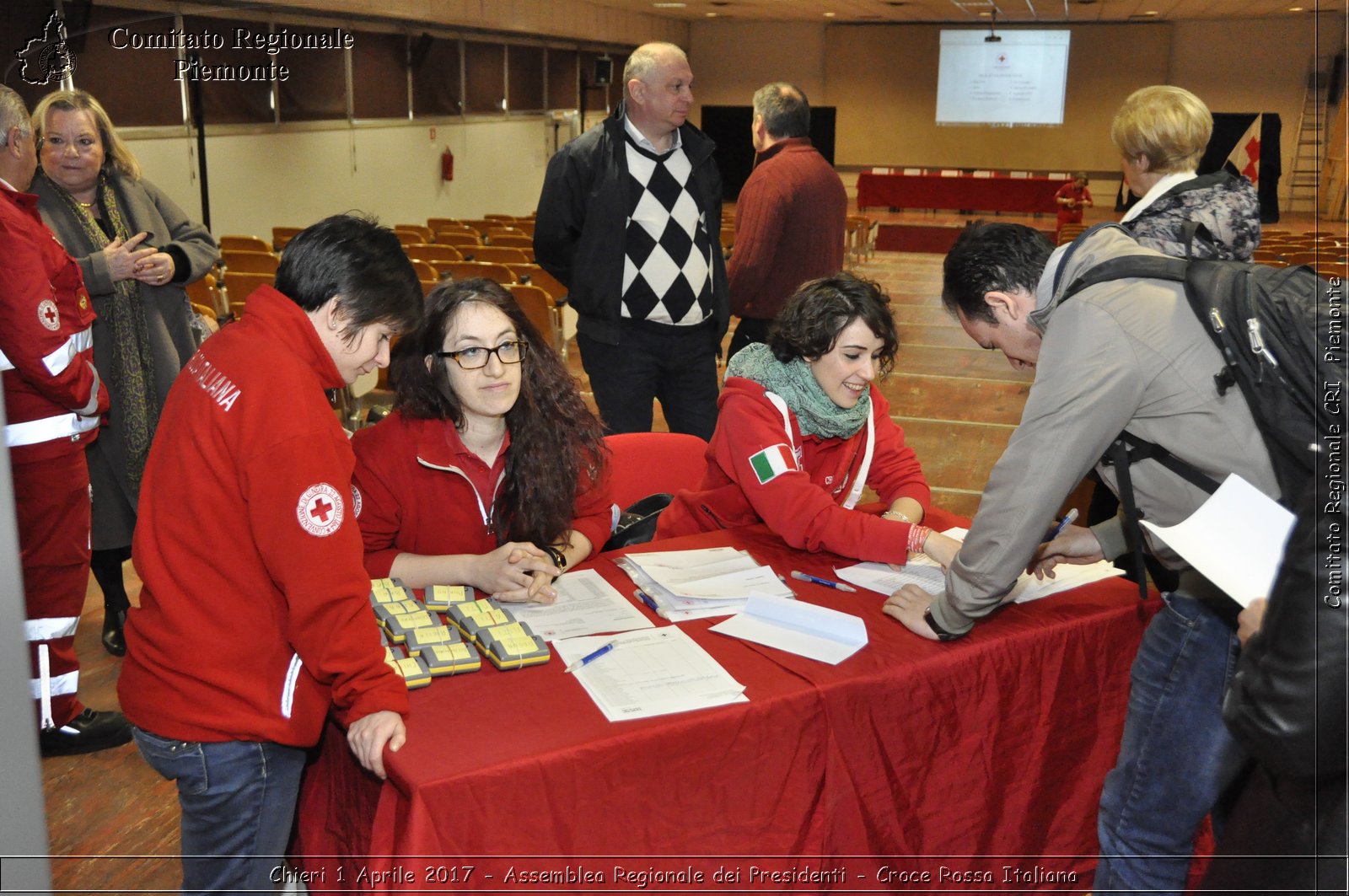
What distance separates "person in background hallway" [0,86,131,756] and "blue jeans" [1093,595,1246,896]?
239 cm

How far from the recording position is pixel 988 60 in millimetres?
18766

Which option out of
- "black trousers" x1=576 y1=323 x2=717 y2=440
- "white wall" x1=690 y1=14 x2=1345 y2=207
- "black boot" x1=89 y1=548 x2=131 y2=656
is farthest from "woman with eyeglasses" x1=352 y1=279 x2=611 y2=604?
"white wall" x1=690 y1=14 x2=1345 y2=207

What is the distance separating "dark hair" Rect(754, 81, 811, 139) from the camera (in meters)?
4.40

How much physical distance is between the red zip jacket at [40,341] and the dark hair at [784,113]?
8.76 ft

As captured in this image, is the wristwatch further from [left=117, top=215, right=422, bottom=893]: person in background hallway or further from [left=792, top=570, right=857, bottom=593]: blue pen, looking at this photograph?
[left=117, top=215, right=422, bottom=893]: person in background hallway

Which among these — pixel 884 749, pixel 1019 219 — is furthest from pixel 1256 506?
pixel 1019 219

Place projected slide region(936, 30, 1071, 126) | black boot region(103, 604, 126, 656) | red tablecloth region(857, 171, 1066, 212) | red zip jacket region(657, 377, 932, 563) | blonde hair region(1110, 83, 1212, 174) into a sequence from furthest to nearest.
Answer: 1. projected slide region(936, 30, 1071, 126)
2. red tablecloth region(857, 171, 1066, 212)
3. black boot region(103, 604, 126, 656)
4. blonde hair region(1110, 83, 1212, 174)
5. red zip jacket region(657, 377, 932, 563)

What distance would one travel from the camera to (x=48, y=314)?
2.56 meters

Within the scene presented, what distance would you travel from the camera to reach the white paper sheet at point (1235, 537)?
4.62 ft

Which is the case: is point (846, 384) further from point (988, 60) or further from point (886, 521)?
point (988, 60)

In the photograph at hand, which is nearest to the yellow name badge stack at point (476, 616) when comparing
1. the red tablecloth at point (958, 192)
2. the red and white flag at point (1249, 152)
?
the red and white flag at point (1249, 152)

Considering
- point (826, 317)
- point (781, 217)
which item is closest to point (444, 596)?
point (826, 317)

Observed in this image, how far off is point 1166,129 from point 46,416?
9.93 feet

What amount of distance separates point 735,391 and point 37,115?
2.20 m
